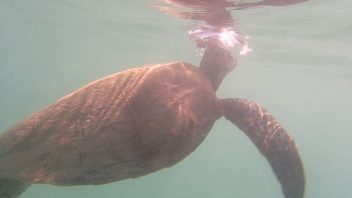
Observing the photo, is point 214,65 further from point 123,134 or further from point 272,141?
point 123,134

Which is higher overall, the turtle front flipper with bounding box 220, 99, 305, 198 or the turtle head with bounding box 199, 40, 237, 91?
the turtle head with bounding box 199, 40, 237, 91

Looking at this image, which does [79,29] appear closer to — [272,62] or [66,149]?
[272,62]

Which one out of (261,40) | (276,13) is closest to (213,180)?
(261,40)

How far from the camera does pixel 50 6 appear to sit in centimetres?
2716

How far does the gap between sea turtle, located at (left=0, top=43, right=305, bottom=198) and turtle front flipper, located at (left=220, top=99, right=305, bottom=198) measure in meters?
0.02

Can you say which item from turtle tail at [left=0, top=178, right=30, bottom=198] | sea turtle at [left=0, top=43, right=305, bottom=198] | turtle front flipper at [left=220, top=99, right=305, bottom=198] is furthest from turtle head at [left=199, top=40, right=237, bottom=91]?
turtle tail at [left=0, top=178, right=30, bottom=198]

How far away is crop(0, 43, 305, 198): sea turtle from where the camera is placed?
5078 mm

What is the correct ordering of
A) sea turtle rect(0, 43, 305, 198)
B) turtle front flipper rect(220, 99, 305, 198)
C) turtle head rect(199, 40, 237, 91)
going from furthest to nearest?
1. turtle head rect(199, 40, 237, 91)
2. turtle front flipper rect(220, 99, 305, 198)
3. sea turtle rect(0, 43, 305, 198)

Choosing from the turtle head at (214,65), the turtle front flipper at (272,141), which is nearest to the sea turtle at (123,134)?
the turtle front flipper at (272,141)

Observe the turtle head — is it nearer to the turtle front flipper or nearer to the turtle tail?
the turtle front flipper

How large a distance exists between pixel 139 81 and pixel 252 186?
115m

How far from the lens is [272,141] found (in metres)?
6.27

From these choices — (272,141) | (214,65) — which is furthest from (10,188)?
(214,65)

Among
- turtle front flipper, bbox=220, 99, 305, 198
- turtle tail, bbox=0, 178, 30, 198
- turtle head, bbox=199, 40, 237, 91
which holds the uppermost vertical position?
turtle head, bbox=199, 40, 237, 91
